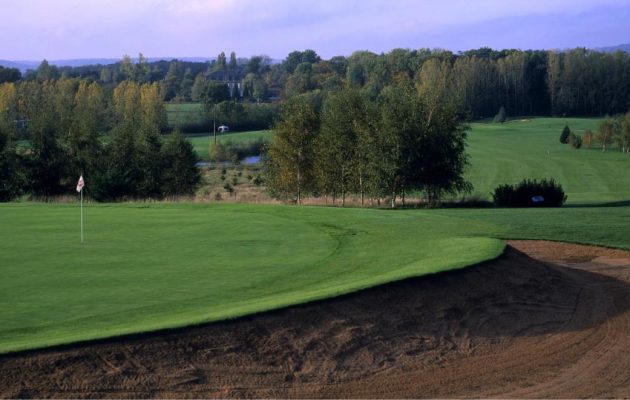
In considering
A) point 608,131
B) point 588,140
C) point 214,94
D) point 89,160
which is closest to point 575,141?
point 588,140

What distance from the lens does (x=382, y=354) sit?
1388 centimetres

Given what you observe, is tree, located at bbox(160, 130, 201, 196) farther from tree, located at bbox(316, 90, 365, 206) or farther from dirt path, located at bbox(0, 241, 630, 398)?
dirt path, located at bbox(0, 241, 630, 398)

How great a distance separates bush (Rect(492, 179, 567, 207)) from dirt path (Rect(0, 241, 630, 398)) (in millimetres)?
22121

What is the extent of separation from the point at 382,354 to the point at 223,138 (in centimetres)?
9636

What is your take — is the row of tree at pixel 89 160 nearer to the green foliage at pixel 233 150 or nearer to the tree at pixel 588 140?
the green foliage at pixel 233 150

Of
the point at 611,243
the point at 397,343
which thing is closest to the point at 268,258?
the point at 397,343

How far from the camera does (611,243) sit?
24.7 metres

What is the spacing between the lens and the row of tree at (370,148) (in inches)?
1686

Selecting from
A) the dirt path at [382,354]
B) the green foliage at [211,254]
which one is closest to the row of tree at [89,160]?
the green foliage at [211,254]

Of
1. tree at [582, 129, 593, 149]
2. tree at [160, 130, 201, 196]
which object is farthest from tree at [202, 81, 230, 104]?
tree at [160, 130, 201, 196]

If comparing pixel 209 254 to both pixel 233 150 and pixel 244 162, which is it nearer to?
pixel 244 162

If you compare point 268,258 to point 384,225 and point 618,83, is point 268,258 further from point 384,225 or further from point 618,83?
point 618,83

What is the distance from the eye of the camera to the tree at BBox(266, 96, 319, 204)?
155 ft

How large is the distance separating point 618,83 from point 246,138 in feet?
202
